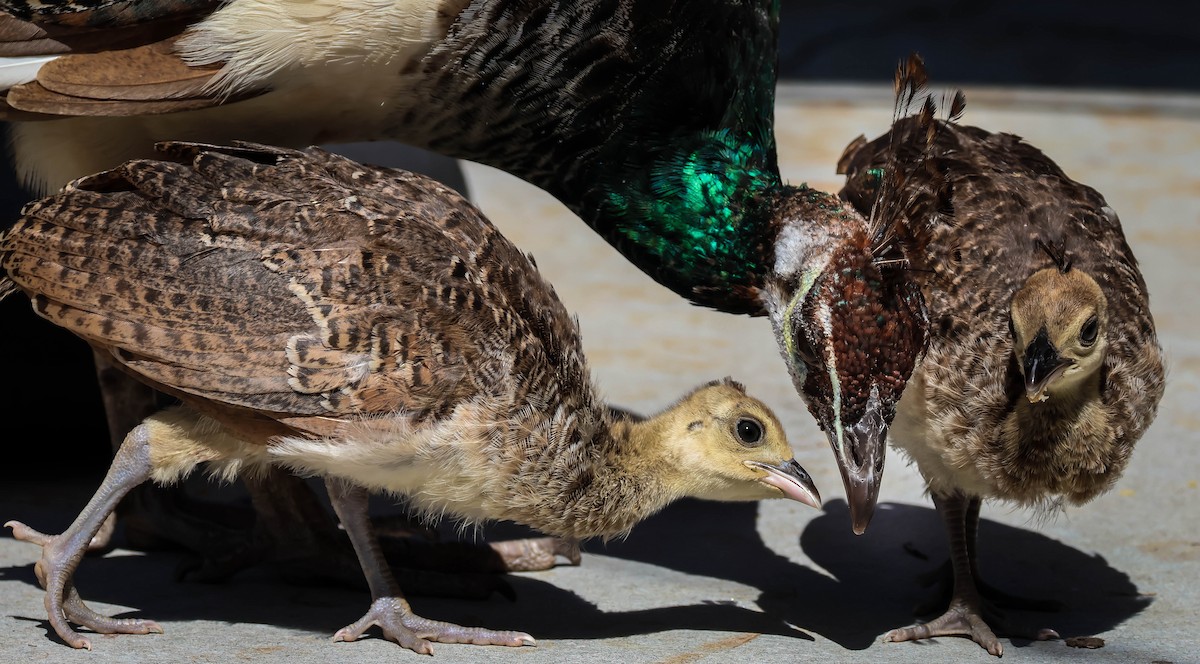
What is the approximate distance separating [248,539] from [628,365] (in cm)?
205

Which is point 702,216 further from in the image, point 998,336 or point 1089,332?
point 1089,332

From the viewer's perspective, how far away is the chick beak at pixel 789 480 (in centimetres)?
362

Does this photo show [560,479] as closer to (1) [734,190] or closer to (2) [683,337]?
(1) [734,190]

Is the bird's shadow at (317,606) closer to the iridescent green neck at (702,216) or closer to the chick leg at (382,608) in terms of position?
the chick leg at (382,608)

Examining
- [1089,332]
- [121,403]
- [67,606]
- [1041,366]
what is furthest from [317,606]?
[1089,332]

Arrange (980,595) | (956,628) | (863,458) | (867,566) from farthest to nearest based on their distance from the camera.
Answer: (867,566) < (980,595) < (956,628) < (863,458)

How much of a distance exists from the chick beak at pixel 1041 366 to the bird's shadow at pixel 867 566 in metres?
0.73

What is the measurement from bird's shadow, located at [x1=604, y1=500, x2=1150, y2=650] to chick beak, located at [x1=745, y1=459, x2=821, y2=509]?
1.30 ft

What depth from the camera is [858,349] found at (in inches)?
132

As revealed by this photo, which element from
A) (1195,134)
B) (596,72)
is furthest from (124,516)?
(1195,134)

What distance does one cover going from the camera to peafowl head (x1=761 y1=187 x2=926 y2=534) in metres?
3.36

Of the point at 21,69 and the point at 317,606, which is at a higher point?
the point at 21,69

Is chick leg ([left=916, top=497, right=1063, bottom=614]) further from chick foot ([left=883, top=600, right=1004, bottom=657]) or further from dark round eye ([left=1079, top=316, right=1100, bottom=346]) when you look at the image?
dark round eye ([left=1079, top=316, right=1100, bottom=346])

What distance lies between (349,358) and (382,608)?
649 millimetres
